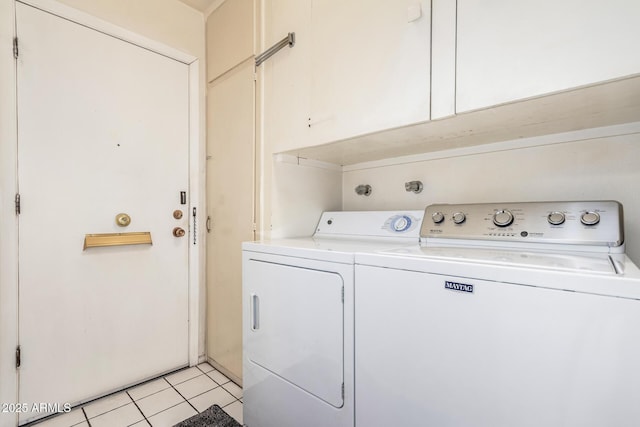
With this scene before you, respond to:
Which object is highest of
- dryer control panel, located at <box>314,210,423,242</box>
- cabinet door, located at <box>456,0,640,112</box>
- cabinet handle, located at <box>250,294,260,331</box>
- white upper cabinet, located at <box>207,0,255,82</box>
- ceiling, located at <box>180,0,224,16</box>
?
ceiling, located at <box>180,0,224,16</box>

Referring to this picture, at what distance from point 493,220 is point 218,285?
178 cm

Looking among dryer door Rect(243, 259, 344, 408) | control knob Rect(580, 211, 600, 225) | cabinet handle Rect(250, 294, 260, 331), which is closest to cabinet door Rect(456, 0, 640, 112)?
control knob Rect(580, 211, 600, 225)

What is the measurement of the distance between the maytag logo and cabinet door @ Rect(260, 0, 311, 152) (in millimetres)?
943

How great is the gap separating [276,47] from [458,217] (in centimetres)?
128

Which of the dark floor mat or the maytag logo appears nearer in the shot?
the maytag logo

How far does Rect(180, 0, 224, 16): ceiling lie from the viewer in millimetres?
2061

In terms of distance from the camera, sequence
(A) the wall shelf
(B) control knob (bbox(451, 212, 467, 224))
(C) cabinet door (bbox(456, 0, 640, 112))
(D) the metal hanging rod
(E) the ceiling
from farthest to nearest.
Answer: (E) the ceiling < (D) the metal hanging rod < (B) control knob (bbox(451, 212, 467, 224)) < (A) the wall shelf < (C) cabinet door (bbox(456, 0, 640, 112))

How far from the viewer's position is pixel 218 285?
2.07 m

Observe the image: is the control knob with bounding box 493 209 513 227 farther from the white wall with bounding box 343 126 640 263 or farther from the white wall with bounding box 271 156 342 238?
the white wall with bounding box 271 156 342 238

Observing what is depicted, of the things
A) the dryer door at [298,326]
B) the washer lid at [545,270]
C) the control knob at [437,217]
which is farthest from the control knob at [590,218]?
the dryer door at [298,326]

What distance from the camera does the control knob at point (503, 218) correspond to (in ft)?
3.68

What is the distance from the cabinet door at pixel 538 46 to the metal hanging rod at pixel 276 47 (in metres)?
0.84

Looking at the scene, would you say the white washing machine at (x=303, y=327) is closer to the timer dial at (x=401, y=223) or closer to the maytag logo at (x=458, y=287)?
the timer dial at (x=401, y=223)

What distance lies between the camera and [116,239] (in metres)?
1.80
